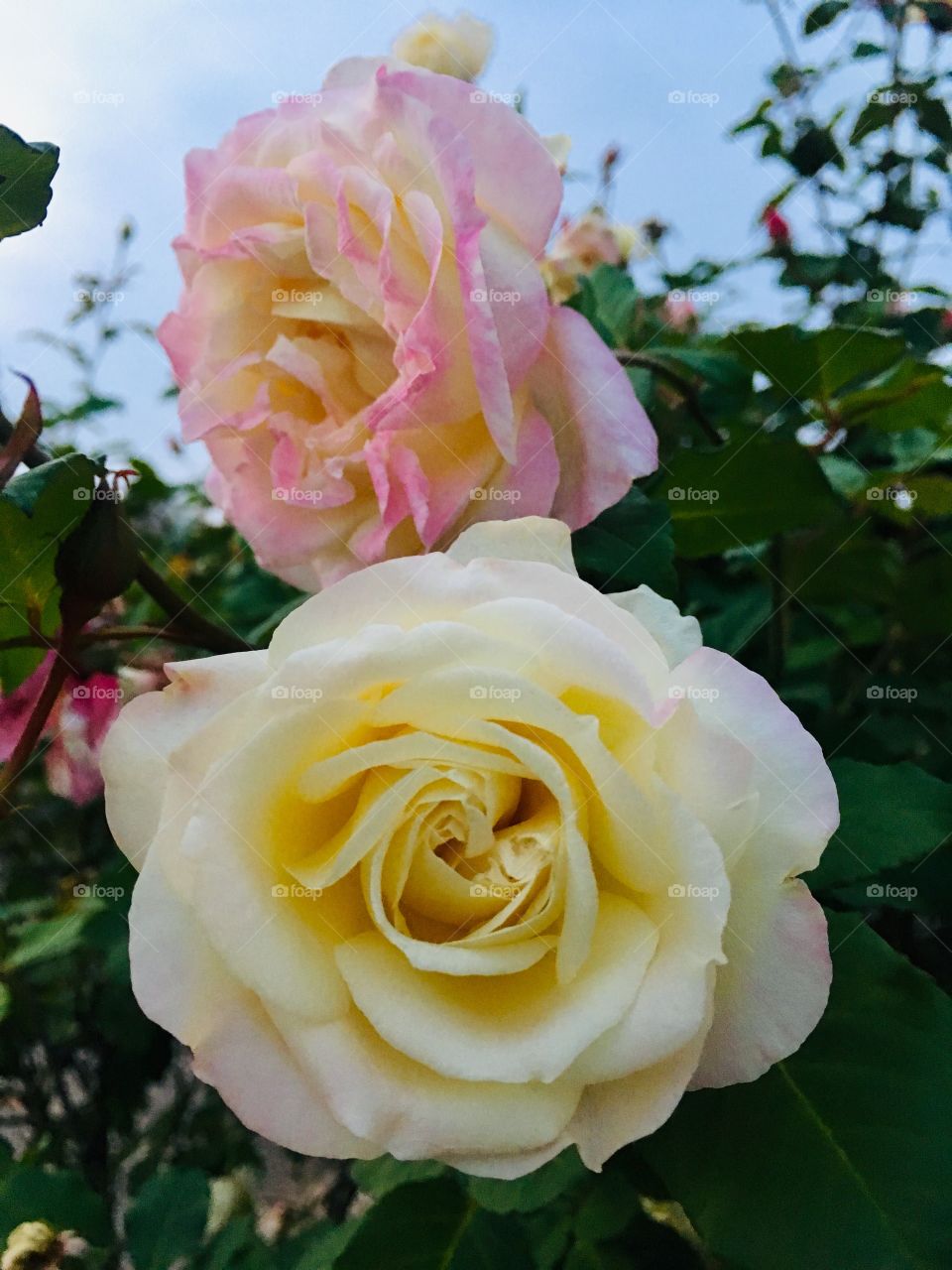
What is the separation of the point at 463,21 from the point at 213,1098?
4.20ft

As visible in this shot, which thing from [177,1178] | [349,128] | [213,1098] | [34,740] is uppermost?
[349,128]

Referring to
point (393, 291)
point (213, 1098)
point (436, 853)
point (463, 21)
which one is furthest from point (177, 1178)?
Answer: point (463, 21)

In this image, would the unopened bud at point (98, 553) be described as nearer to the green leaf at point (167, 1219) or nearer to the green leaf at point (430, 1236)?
the green leaf at point (430, 1236)

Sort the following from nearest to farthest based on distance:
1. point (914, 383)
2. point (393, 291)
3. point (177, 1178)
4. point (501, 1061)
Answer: point (501, 1061), point (393, 291), point (914, 383), point (177, 1178)

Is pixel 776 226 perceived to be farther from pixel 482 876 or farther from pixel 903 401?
pixel 482 876

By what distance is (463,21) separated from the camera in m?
0.69

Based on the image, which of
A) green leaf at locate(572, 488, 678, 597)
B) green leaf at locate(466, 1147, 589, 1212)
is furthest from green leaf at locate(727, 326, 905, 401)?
green leaf at locate(466, 1147, 589, 1212)

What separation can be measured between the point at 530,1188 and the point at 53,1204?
0.45m

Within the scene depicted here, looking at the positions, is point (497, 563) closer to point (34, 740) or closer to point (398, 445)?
point (398, 445)

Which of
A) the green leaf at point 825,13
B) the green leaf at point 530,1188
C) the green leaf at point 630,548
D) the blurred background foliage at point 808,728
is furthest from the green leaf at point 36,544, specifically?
the green leaf at point 825,13

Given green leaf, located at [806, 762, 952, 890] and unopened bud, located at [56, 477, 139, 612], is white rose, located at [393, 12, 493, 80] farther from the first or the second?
green leaf, located at [806, 762, 952, 890]

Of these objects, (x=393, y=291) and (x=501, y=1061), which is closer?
(x=501, y=1061)

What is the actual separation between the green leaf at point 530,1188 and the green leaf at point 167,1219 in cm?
38

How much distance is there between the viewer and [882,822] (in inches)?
20.1
